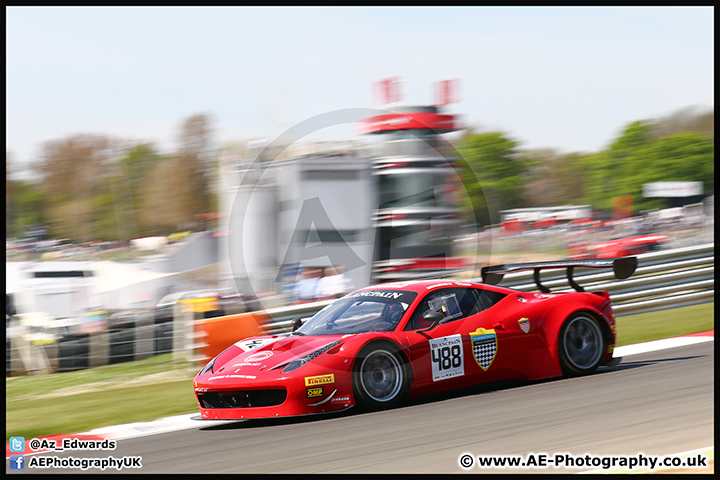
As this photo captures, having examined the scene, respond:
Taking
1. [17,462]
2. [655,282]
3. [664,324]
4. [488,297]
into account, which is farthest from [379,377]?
[655,282]

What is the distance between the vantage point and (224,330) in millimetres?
10047

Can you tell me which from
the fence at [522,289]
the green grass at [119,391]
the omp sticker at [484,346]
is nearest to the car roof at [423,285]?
the omp sticker at [484,346]

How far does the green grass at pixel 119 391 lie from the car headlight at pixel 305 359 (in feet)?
5.99

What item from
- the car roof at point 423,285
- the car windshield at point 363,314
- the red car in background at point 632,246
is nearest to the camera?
the car windshield at point 363,314

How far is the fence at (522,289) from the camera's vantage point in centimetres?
1233

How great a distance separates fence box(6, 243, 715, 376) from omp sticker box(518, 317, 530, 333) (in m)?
5.05

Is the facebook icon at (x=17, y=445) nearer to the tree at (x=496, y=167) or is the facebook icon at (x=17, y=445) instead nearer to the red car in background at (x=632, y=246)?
the red car in background at (x=632, y=246)

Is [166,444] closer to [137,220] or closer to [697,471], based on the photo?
Result: [697,471]

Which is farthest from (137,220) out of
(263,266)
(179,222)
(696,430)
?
(696,430)

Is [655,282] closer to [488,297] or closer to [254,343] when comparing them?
[488,297]

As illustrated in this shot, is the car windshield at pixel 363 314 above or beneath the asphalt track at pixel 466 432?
above

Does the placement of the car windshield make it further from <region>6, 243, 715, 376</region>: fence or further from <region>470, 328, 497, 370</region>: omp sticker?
<region>6, 243, 715, 376</region>: fence

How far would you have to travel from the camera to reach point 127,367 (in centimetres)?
1159

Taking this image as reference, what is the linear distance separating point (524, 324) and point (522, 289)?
555 centimetres
